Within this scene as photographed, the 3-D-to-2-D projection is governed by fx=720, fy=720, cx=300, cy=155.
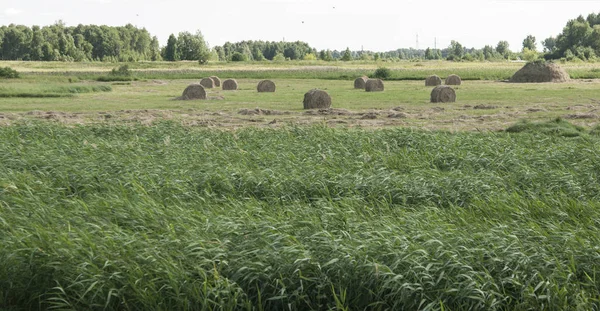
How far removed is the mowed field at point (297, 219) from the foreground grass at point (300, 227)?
0.10ft

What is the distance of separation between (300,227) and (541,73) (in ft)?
157

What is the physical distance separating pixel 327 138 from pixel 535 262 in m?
9.89

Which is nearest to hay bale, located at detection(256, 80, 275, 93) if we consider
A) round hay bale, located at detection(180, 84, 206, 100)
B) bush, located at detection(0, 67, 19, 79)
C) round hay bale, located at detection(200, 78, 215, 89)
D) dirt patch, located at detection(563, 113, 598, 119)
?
round hay bale, located at detection(200, 78, 215, 89)

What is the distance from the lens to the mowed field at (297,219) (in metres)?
7.20

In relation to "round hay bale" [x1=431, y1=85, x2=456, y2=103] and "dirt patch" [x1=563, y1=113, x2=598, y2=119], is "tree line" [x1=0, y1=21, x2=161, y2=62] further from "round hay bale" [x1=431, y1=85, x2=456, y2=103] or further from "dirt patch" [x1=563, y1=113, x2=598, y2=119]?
"dirt patch" [x1=563, y1=113, x2=598, y2=119]

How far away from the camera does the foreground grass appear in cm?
718

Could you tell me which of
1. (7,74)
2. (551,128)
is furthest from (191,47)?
(551,128)

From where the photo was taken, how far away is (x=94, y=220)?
31.3 feet

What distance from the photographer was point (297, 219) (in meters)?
9.38

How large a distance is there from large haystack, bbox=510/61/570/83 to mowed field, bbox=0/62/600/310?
35275mm

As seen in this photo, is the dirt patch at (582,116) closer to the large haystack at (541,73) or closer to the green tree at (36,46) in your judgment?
the large haystack at (541,73)

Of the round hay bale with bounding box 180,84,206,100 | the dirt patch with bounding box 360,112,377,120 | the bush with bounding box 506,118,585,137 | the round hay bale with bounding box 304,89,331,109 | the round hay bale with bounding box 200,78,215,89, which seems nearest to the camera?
the bush with bounding box 506,118,585,137

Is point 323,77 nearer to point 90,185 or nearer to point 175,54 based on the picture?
point 90,185

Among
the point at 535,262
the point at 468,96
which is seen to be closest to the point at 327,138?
the point at 535,262
